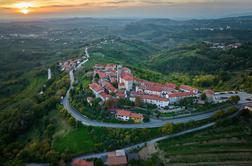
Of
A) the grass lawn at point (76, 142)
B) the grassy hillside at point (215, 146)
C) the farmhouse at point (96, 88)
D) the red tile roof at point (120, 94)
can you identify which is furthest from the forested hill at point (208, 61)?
the grass lawn at point (76, 142)

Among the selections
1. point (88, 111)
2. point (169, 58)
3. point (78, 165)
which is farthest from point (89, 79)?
point (169, 58)

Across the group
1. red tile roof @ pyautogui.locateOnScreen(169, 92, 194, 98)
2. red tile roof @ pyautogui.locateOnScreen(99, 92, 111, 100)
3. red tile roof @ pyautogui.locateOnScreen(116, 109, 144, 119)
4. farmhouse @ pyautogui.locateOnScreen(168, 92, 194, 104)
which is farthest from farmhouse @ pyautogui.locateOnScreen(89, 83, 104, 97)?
red tile roof @ pyautogui.locateOnScreen(169, 92, 194, 98)

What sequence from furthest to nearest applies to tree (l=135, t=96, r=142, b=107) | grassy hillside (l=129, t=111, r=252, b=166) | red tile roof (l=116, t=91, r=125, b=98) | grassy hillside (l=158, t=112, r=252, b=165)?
red tile roof (l=116, t=91, r=125, b=98) → tree (l=135, t=96, r=142, b=107) → grassy hillside (l=158, t=112, r=252, b=165) → grassy hillside (l=129, t=111, r=252, b=166)

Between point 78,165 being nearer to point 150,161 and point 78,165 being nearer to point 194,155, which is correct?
point 150,161

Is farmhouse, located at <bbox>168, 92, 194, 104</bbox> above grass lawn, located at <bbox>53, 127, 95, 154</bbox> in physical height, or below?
above

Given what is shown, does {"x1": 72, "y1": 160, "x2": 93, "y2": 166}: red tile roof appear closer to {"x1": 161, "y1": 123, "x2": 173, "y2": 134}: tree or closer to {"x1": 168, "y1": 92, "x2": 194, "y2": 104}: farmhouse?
{"x1": 161, "y1": 123, "x2": 173, "y2": 134}: tree

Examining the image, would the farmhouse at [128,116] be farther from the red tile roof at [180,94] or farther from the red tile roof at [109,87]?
the red tile roof at [180,94]

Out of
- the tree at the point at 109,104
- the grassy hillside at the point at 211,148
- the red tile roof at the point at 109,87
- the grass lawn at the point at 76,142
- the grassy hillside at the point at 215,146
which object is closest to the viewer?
the grassy hillside at the point at 211,148
